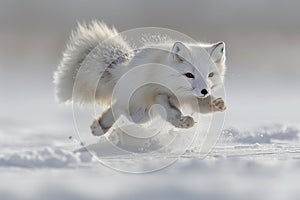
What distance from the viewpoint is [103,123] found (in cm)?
562

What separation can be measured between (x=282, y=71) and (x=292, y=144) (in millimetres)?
7525

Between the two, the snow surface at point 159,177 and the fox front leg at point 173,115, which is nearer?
the snow surface at point 159,177

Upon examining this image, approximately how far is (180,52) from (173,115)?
42 centimetres

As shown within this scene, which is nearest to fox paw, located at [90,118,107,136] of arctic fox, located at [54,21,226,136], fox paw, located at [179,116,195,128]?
arctic fox, located at [54,21,226,136]

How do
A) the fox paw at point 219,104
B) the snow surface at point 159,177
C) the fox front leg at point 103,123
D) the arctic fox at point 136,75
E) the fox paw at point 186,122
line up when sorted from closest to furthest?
the snow surface at point 159,177 → the fox paw at point 186,122 → the arctic fox at point 136,75 → the fox paw at point 219,104 → the fox front leg at point 103,123

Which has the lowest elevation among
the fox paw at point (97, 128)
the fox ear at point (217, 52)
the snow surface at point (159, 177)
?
the snow surface at point (159, 177)

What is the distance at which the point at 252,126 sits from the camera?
6.73 metres

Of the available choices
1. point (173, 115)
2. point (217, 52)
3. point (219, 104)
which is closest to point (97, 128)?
point (173, 115)

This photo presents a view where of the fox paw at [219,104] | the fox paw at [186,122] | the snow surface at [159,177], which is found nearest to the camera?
the snow surface at [159,177]

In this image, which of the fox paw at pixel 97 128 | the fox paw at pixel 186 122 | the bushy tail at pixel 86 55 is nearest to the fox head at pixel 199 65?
the fox paw at pixel 186 122

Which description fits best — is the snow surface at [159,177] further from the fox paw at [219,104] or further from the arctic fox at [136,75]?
the arctic fox at [136,75]

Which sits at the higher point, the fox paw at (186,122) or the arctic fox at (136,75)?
the arctic fox at (136,75)

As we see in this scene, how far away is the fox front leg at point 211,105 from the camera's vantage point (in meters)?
5.41

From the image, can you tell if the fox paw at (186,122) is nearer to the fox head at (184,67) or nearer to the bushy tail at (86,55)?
the fox head at (184,67)
